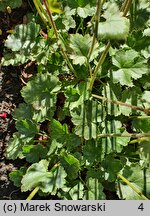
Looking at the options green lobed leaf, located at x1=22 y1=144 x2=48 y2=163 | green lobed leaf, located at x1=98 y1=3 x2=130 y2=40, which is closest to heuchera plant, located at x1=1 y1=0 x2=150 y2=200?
green lobed leaf, located at x1=22 y1=144 x2=48 y2=163

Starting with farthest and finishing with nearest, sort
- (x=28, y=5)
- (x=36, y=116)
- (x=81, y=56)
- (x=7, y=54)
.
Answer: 1. (x=28, y=5)
2. (x=7, y=54)
3. (x=36, y=116)
4. (x=81, y=56)

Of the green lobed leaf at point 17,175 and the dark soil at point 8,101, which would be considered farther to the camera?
the dark soil at point 8,101

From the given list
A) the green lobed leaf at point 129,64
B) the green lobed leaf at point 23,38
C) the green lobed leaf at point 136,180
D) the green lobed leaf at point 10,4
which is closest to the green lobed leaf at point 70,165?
the green lobed leaf at point 136,180

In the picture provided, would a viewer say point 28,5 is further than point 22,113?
Yes

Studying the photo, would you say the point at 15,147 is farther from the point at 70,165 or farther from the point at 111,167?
the point at 111,167

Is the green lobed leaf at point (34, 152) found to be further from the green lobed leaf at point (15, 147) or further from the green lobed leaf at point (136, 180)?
the green lobed leaf at point (136, 180)

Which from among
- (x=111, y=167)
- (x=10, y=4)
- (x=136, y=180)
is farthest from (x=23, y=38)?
(x=136, y=180)

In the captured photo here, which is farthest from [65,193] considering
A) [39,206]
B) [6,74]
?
[6,74]

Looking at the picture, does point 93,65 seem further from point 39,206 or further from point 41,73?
point 39,206
